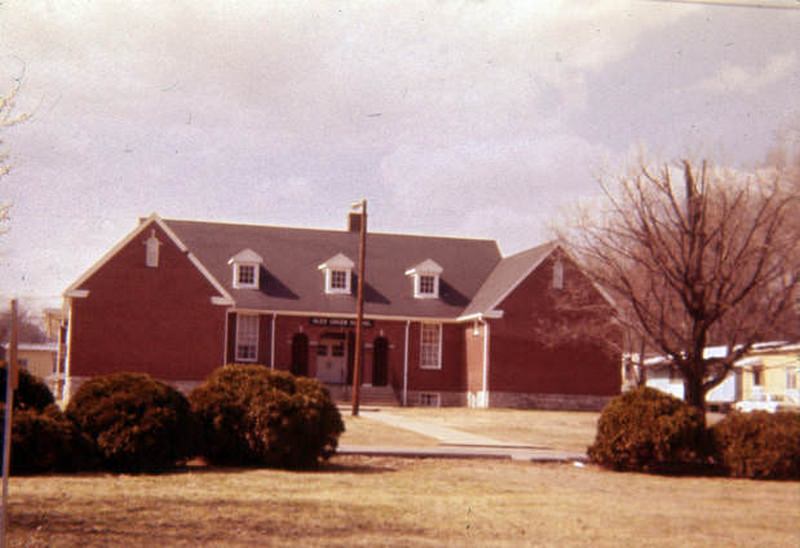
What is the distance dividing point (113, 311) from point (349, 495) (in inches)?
1025

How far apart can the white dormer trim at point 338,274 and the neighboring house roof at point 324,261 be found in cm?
30

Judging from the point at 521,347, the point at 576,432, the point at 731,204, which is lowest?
the point at 576,432

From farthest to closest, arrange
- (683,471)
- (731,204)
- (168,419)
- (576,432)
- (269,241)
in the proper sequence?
(269,241) → (576,432) → (731,204) → (683,471) → (168,419)

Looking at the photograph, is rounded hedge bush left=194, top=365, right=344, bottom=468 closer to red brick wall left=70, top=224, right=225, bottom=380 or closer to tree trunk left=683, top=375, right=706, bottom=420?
tree trunk left=683, top=375, right=706, bottom=420

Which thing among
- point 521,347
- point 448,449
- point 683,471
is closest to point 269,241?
point 521,347

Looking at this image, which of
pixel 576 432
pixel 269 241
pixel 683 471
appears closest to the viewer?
pixel 683 471

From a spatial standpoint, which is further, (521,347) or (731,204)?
(521,347)

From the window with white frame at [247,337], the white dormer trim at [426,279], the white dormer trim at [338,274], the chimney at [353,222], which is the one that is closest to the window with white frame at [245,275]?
the window with white frame at [247,337]

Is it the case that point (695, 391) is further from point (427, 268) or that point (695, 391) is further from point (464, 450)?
point (427, 268)

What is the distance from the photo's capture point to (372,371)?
42.2m

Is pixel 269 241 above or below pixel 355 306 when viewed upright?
above

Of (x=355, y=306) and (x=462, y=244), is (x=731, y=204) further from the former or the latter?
(x=462, y=244)

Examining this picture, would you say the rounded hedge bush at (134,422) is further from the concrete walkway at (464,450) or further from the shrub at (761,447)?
the shrub at (761,447)

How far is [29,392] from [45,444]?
1323 millimetres
